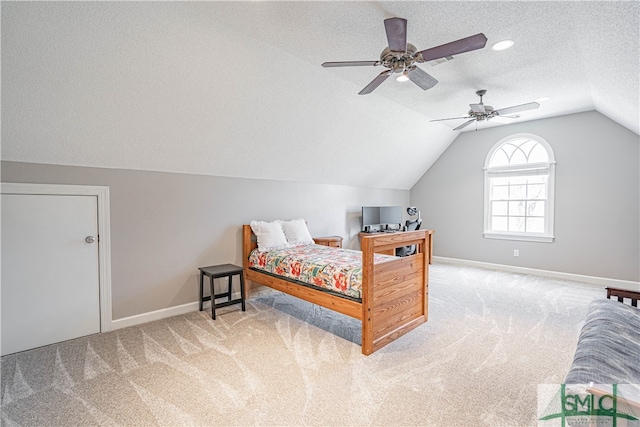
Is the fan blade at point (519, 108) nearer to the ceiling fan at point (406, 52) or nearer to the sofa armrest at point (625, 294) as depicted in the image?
the ceiling fan at point (406, 52)

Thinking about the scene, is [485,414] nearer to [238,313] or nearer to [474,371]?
[474,371]

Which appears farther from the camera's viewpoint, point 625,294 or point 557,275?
point 557,275

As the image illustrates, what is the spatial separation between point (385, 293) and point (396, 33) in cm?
203

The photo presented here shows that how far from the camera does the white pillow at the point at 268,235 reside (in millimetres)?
3910

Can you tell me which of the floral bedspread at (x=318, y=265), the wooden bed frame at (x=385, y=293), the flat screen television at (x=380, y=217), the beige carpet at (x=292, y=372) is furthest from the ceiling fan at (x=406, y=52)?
the flat screen television at (x=380, y=217)

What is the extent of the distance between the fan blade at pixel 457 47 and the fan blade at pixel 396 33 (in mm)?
183

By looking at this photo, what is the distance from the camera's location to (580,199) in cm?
493

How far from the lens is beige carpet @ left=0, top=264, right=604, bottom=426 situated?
1885 mm

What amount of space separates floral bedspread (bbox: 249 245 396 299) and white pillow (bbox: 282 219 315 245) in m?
0.19

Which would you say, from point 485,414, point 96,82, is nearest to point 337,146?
point 96,82

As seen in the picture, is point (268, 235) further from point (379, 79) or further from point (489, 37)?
point (489, 37)

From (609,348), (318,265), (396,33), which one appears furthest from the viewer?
(318,265)

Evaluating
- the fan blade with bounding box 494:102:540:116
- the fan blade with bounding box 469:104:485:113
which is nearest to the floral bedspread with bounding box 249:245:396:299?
the fan blade with bounding box 469:104:485:113

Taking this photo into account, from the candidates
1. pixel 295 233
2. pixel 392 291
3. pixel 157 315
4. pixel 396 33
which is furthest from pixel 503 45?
pixel 157 315
